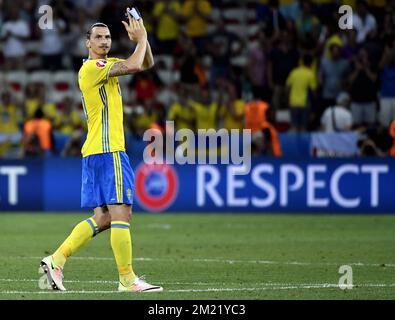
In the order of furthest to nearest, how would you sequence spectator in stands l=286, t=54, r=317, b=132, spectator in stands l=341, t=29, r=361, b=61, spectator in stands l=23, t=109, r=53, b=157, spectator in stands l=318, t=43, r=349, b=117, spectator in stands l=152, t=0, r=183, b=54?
spectator in stands l=152, t=0, r=183, b=54
spectator in stands l=341, t=29, r=361, b=61
spectator in stands l=318, t=43, r=349, b=117
spectator in stands l=286, t=54, r=317, b=132
spectator in stands l=23, t=109, r=53, b=157

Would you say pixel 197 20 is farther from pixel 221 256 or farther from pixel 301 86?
pixel 221 256

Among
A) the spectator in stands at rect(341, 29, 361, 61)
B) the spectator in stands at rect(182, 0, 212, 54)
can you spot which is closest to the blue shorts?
the spectator in stands at rect(341, 29, 361, 61)

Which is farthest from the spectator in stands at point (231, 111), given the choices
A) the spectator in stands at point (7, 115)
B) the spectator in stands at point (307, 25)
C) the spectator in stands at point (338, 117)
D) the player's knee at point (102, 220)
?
the player's knee at point (102, 220)

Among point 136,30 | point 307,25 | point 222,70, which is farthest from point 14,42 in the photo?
point 136,30

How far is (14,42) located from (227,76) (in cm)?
496

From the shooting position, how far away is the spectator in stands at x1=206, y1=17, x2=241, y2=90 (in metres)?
24.7

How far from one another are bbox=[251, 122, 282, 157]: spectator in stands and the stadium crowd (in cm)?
2

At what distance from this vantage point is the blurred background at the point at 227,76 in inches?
863

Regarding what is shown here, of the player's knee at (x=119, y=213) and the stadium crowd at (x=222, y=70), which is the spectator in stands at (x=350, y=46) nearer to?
the stadium crowd at (x=222, y=70)

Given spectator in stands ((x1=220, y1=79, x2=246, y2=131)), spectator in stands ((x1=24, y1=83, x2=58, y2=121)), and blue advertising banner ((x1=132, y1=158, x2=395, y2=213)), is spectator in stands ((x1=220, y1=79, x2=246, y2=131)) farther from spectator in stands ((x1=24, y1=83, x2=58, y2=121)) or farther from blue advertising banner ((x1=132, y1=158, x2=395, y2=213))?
spectator in stands ((x1=24, y1=83, x2=58, y2=121))

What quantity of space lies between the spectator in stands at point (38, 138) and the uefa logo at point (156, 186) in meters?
2.62

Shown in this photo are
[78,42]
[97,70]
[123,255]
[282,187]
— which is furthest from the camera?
[78,42]

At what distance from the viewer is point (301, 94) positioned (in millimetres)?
22812
